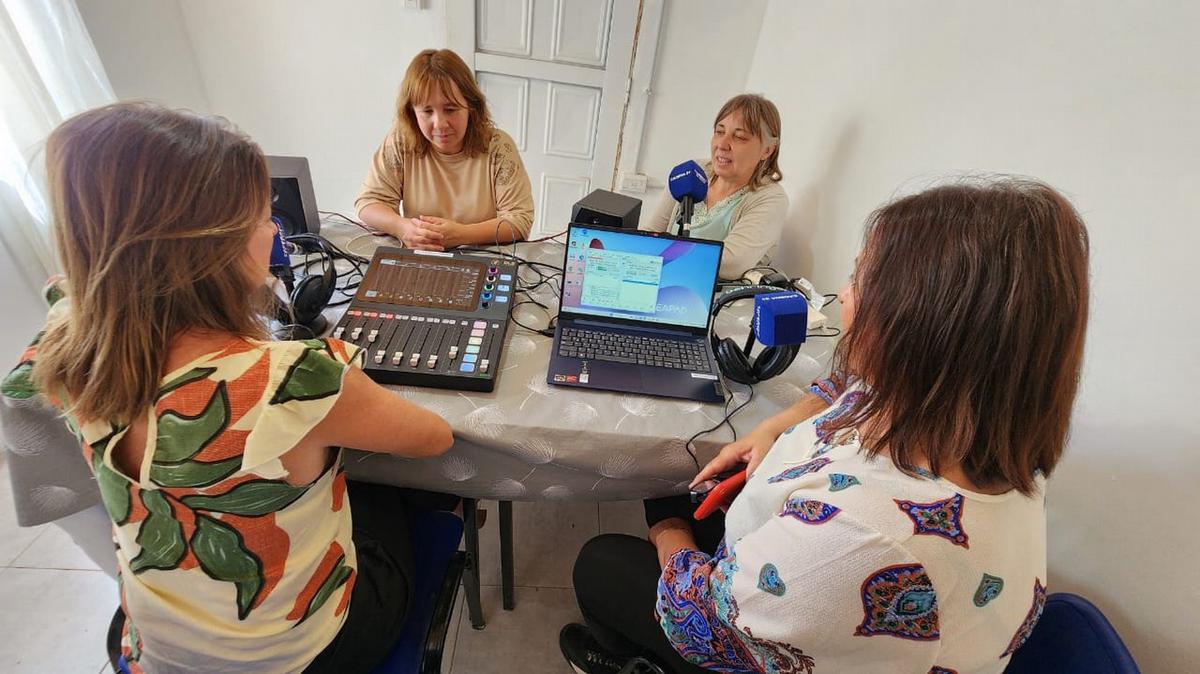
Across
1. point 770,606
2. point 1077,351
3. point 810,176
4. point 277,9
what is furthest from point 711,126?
point 770,606

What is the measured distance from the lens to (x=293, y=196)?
Answer: 1291 millimetres

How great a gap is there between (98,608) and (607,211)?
1615mm

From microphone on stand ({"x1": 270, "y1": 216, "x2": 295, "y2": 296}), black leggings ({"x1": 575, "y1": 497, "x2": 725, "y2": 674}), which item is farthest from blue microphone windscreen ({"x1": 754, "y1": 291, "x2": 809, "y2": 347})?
microphone on stand ({"x1": 270, "y1": 216, "x2": 295, "y2": 296})

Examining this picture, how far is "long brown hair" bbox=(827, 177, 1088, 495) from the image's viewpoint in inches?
18.6

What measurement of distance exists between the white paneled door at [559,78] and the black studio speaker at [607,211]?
4.57 feet

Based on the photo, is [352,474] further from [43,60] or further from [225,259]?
[43,60]

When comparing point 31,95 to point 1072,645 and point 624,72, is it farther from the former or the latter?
point 1072,645

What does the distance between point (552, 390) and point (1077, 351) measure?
70 centimetres

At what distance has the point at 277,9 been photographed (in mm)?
2176

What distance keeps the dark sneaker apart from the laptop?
22.5 inches

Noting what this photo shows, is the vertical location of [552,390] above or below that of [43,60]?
below

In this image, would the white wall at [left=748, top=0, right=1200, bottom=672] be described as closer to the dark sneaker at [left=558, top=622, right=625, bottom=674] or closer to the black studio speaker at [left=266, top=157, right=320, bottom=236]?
the dark sneaker at [left=558, top=622, right=625, bottom=674]

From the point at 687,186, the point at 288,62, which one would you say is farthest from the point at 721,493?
the point at 288,62

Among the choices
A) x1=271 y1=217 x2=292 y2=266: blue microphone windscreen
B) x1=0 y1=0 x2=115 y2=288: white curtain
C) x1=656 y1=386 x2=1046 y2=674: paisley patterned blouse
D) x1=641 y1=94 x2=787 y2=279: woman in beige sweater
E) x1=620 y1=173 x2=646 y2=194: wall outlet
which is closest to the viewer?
x1=656 y1=386 x2=1046 y2=674: paisley patterned blouse
